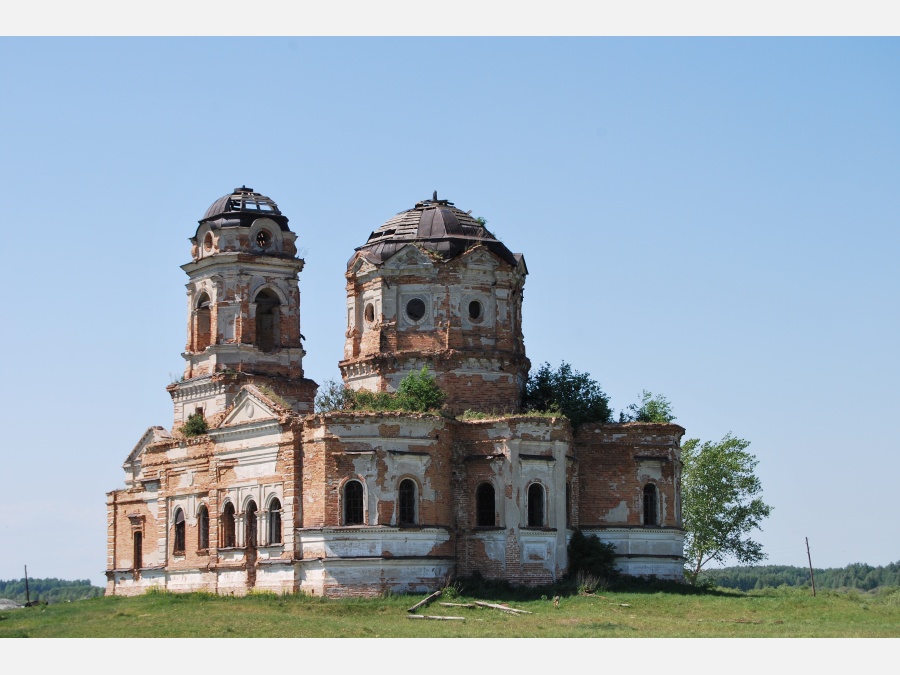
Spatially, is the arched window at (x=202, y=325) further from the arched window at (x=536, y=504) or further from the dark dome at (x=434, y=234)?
the arched window at (x=536, y=504)

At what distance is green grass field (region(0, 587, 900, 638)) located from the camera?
121 ft

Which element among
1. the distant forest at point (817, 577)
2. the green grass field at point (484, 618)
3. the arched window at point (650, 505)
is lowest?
the distant forest at point (817, 577)

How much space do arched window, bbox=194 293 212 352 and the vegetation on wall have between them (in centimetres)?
681

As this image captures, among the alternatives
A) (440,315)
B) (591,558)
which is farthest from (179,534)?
(591,558)

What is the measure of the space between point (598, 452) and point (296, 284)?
43.4 feet

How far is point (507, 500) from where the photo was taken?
46.2 metres

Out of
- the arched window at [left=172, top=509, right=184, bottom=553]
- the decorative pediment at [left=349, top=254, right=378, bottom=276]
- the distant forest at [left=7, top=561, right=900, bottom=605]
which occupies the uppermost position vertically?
the decorative pediment at [left=349, top=254, right=378, bottom=276]

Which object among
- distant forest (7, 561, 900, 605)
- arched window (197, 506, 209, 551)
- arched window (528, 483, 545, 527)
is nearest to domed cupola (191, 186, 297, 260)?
arched window (197, 506, 209, 551)

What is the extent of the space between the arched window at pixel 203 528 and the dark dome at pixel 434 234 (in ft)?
35.7

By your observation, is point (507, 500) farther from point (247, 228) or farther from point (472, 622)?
point (247, 228)

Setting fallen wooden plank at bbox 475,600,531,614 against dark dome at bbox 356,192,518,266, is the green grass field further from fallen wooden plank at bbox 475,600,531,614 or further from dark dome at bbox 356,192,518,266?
dark dome at bbox 356,192,518,266

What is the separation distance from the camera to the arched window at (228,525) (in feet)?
164

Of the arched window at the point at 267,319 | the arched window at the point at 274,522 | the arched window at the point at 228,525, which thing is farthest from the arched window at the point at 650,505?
the arched window at the point at 267,319

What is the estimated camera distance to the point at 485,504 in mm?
47094
